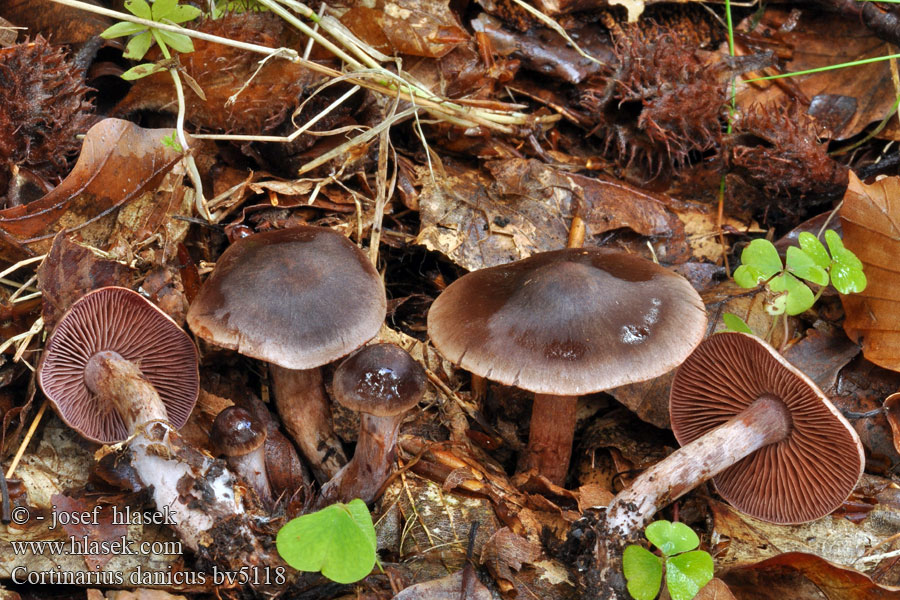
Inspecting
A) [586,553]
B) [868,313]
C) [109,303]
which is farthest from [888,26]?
[109,303]

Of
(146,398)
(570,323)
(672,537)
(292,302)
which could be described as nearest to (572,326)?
(570,323)

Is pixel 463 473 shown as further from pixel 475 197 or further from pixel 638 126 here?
pixel 638 126

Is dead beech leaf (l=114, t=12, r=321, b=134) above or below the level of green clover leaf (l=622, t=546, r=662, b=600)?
above

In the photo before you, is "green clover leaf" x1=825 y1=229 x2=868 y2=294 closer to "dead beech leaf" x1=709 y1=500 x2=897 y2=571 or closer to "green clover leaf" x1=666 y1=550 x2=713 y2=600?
"dead beech leaf" x1=709 y1=500 x2=897 y2=571

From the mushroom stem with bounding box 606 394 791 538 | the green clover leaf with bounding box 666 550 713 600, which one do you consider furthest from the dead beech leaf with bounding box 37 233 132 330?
the green clover leaf with bounding box 666 550 713 600

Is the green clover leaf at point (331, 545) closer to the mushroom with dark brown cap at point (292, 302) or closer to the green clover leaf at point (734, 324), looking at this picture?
the mushroom with dark brown cap at point (292, 302)

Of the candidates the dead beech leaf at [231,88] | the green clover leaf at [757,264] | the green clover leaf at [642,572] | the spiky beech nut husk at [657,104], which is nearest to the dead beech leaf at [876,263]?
the green clover leaf at [757,264]
